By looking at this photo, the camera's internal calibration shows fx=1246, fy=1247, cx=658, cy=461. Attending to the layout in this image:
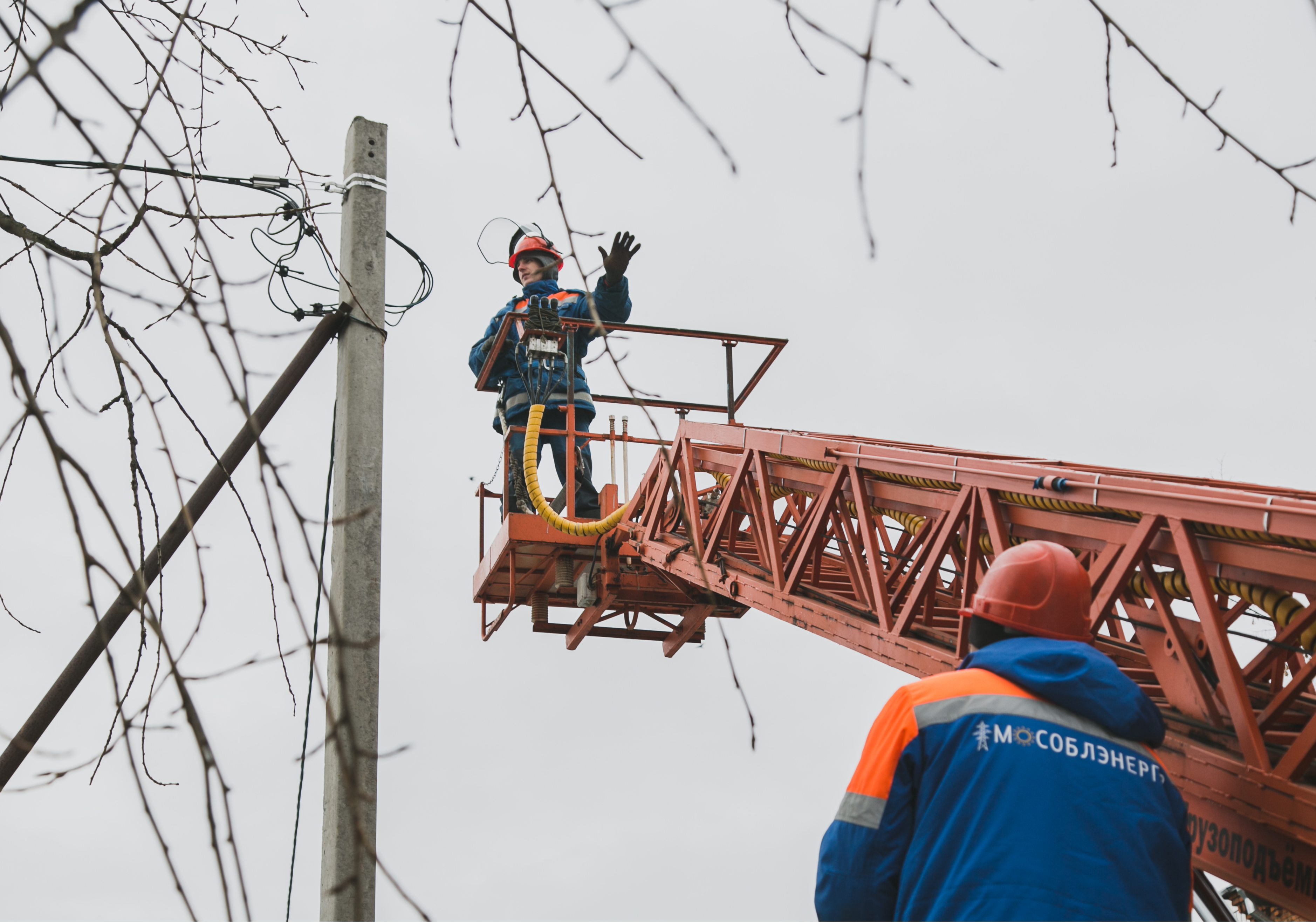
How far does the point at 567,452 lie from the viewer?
10.0 meters

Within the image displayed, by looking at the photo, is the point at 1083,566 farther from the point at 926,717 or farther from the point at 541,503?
the point at 541,503

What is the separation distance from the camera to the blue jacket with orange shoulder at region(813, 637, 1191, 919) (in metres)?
2.60

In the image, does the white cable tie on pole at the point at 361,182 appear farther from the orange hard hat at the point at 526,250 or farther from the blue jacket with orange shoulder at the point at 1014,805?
the orange hard hat at the point at 526,250

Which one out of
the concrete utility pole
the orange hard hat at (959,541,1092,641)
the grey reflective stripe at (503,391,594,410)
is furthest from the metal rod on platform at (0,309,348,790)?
the grey reflective stripe at (503,391,594,410)

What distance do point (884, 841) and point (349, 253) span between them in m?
2.99

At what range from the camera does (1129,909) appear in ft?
8.52

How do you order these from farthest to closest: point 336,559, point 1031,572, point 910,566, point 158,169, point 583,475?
point 583,475 < point 910,566 < point 336,559 < point 1031,572 < point 158,169

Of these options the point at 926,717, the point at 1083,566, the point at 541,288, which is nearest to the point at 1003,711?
the point at 926,717

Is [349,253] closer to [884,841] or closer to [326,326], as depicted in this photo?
[326,326]

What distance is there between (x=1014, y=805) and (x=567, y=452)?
7.57 meters

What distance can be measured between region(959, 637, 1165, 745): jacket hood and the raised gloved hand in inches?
252

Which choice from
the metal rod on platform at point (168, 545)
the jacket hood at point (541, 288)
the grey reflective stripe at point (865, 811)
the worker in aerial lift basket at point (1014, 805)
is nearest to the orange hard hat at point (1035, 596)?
the worker in aerial lift basket at point (1014, 805)

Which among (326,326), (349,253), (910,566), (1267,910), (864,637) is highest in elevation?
(349,253)

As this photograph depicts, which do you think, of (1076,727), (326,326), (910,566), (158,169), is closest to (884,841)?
(1076,727)
